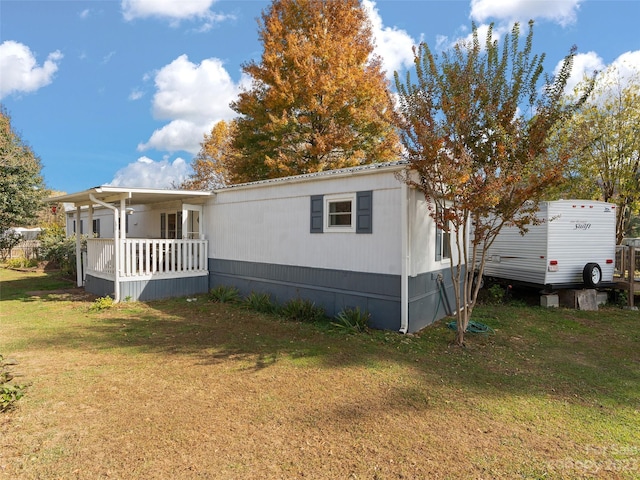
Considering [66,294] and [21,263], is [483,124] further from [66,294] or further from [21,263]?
[21,263]

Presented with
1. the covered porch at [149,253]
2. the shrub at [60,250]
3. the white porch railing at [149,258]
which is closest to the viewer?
the covered porch at [149,253]

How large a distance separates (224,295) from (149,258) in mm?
2339

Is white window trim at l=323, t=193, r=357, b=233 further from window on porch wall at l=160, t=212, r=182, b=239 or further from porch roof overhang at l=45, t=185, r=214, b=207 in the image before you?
window on porch wall at l=160, t=212, r=182, b=239

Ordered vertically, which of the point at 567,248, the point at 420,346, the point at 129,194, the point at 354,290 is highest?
the point at 129,194

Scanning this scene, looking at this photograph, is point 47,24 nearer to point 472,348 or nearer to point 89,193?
point 89,193

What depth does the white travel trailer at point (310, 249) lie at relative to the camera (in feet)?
22.1

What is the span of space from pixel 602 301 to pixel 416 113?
8.42m

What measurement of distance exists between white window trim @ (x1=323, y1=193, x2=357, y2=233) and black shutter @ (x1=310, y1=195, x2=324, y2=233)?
4.3 inches

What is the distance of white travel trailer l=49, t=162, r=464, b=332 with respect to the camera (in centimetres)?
672

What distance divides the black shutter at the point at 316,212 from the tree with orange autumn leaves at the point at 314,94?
21.6 ft

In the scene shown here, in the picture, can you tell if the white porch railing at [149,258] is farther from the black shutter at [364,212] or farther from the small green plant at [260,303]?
the black shutter at [364,212]

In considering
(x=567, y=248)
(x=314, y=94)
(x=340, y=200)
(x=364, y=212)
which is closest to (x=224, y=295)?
(x=340, y=200)

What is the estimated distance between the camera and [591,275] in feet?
30.9

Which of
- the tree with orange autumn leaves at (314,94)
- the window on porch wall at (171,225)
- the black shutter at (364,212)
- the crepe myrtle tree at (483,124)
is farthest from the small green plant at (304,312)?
the tree with orange autumn leaves at (314,94)
